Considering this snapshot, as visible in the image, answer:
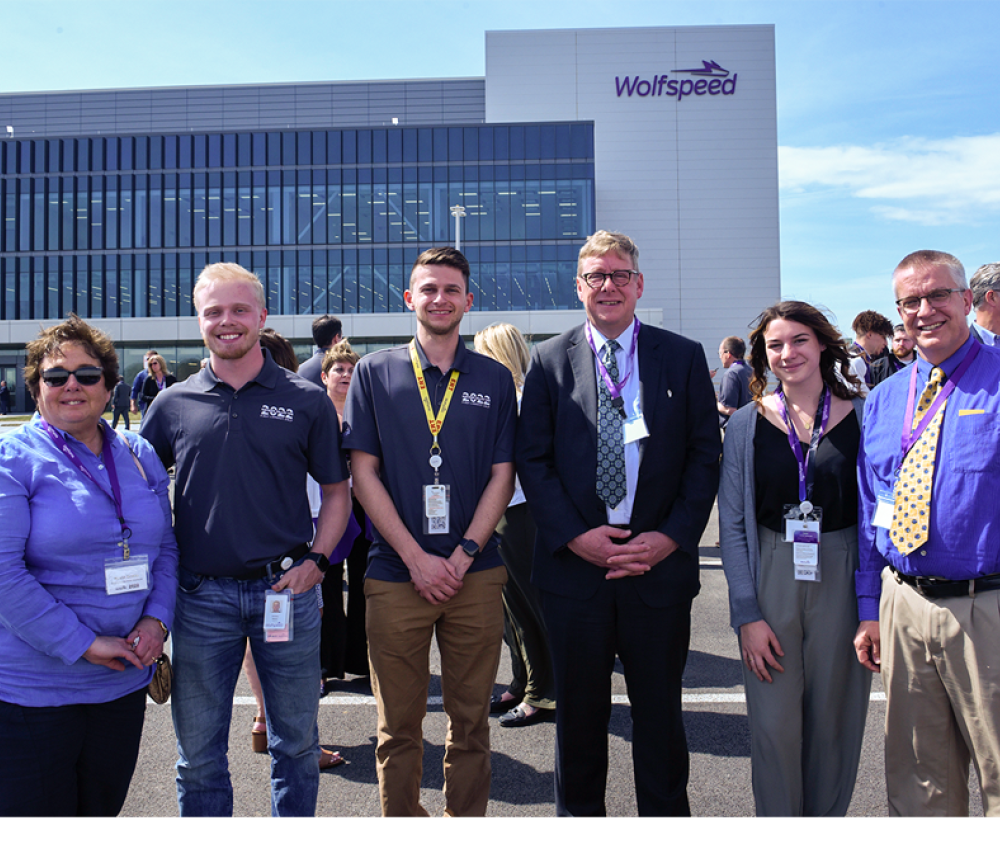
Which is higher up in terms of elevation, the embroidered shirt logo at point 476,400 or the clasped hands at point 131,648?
the embroidered shirt logo at point 476,400

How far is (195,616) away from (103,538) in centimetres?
45

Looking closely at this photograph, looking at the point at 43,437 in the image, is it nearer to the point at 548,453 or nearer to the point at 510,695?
the point at 548,453

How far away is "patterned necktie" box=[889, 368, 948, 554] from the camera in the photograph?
7.45ft

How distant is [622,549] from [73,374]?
1931 mm

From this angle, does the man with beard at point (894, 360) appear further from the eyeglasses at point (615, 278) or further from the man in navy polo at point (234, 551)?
the man in navy polo at point (234, 551)

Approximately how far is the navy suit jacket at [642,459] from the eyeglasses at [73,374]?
1512mm

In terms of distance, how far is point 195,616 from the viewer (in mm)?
2477

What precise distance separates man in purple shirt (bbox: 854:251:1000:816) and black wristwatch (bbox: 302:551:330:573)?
1944mm

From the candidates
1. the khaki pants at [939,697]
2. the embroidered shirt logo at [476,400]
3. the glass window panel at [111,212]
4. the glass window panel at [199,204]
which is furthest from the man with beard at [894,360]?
A: the glass window panel at [111,212]

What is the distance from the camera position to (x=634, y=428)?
263cm

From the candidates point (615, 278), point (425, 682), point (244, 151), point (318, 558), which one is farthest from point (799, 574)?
point (244, 151)

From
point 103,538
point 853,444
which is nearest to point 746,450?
point 853,444

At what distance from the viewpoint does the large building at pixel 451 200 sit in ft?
158

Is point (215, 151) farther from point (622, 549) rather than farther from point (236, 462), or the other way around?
point (622, 549)
